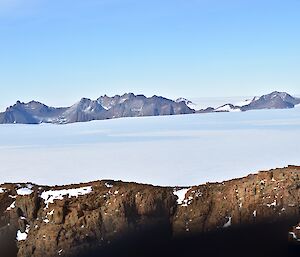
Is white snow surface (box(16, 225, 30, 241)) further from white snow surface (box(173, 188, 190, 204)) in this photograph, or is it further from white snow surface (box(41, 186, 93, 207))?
white snow surface (box(173, 188, 190, 204))

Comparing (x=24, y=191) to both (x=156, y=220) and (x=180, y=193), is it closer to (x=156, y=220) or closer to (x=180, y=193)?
(x=156, y=220)

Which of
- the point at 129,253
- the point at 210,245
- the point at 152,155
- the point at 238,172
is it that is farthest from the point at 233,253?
the point at 152,155

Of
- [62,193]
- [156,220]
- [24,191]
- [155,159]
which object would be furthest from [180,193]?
[155,159]

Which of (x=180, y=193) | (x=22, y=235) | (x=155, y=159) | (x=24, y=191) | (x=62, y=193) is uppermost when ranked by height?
(x=24, y=191)

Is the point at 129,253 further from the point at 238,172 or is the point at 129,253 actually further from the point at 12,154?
the point at 12,154

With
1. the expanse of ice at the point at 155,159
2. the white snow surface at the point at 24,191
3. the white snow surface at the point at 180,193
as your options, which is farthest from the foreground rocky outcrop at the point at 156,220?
the expanse of ice at the point at 155,159

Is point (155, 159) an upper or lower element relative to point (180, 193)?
lower
